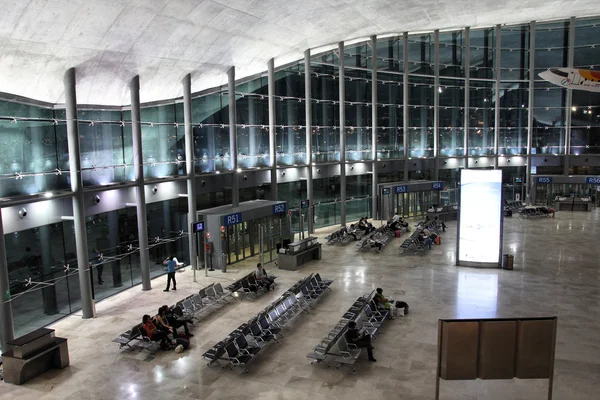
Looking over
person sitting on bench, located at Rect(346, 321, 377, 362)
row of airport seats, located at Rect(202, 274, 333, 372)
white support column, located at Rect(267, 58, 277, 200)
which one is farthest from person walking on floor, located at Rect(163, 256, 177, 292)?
white support column, located at Rect(267, 58, 277, 200)

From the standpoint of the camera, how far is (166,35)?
15.2 m

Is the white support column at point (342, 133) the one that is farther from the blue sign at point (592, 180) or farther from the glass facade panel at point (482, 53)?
the blue sign at point (592, 180)

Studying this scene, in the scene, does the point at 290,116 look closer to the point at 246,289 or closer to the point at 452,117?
the point at 246,289

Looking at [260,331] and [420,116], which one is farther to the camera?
[420,116]

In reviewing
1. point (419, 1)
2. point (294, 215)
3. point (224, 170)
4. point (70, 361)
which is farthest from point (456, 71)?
point (70, 361)

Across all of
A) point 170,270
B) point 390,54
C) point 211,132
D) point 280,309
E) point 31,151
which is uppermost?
point 390,54

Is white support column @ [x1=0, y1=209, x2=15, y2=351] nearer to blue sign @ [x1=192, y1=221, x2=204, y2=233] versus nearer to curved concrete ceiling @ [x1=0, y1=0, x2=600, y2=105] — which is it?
curved concrete ceiling @ [x1=0, y1=0, x2=600, y2=105]

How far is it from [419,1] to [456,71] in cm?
1289

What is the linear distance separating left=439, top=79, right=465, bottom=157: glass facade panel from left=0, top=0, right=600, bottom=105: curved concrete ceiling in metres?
8.21

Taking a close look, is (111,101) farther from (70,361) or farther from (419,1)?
(419,1)

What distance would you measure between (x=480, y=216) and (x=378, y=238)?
218 inches

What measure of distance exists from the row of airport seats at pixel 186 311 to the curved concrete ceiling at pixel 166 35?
703 centimetres

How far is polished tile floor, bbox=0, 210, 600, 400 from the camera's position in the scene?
9.12 metres

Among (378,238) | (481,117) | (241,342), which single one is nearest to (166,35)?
(241,342)
